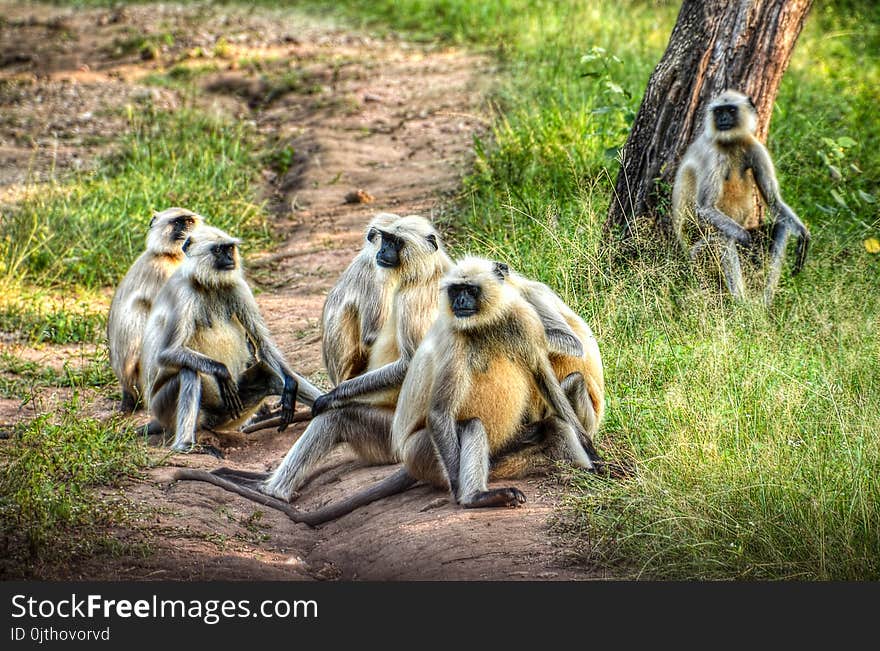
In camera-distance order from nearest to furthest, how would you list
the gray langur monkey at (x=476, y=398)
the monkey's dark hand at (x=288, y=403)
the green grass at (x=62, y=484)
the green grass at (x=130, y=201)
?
the green grass at (x=62, y=484) < the gray langur monkey at (x=476, y=398) < the monkey's dark hand at (x=288, y=403) < the green grass at (x=130, y=201)

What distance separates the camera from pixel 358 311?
5.44 meters

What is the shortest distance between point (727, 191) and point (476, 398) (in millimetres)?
3360

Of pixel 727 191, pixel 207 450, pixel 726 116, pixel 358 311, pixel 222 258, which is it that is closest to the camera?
pixel 358 311

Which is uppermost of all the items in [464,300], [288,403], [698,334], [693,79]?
[693,79]

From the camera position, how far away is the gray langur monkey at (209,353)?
18.9 feet

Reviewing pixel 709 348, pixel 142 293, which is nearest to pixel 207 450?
pixel 142 293

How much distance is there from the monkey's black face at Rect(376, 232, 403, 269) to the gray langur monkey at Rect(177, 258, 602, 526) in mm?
549

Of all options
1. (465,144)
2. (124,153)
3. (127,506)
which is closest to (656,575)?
(127,506)

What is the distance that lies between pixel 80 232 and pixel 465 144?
352 centimetres

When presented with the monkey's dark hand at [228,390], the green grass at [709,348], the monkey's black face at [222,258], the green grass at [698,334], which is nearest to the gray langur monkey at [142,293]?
the monkey's black face at [222,258]

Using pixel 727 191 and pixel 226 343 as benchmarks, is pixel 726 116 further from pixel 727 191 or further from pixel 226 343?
pixel 226 343

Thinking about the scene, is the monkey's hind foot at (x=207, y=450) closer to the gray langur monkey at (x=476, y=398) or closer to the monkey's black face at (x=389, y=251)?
the gray langur monkey at (x=476, y=398)

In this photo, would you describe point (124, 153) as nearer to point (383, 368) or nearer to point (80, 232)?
point (80, 232)

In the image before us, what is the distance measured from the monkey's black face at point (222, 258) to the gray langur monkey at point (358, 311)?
1.97 ft
